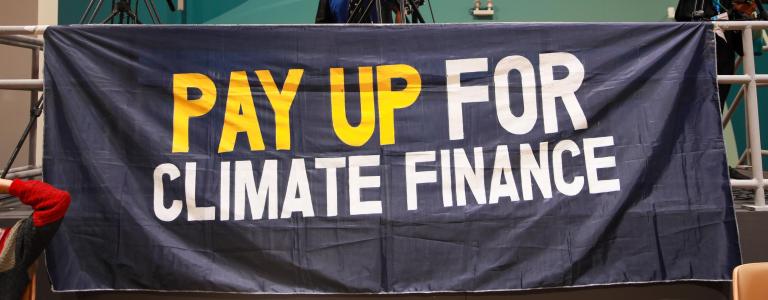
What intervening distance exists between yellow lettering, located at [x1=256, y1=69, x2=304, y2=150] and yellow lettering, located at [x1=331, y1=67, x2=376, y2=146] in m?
0.16

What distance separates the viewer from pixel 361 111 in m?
2.34

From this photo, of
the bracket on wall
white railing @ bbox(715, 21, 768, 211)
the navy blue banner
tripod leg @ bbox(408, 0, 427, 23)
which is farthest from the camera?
the bracket on wall

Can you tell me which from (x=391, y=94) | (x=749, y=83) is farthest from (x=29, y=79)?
(x=749, y=83)

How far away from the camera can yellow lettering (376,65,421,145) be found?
2332 mm

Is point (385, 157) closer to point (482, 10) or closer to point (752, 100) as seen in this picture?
point (752, 100)

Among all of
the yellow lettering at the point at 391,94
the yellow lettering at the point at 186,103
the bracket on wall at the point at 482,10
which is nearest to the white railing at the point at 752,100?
the yellow lettering at the point at 391,94

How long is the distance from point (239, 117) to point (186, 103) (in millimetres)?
229

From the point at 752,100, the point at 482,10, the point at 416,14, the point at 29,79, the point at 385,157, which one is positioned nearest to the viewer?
the point at 385,157

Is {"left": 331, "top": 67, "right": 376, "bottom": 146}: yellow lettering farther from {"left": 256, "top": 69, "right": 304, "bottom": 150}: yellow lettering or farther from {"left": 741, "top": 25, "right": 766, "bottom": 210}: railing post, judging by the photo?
{"left": 741, "top": 25, "right": 766, "bottom": 210}: railing post

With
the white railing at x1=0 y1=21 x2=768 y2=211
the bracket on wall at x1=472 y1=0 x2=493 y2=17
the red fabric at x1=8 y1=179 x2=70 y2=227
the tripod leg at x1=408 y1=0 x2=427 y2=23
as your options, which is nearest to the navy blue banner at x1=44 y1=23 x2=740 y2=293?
the white railing at x1=0 y1=21 x2=768 y2=211

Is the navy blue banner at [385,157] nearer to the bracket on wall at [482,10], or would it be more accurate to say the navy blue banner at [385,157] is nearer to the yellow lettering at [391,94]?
the yellow lettering at [391,94]

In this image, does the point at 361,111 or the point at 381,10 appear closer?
the point at 361,111

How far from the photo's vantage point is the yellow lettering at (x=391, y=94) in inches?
91.8

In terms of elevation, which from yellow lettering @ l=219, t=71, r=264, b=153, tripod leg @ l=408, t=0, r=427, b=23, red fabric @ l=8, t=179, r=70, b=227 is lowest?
red fabric @ l=8, t=179, r=70, b=227
